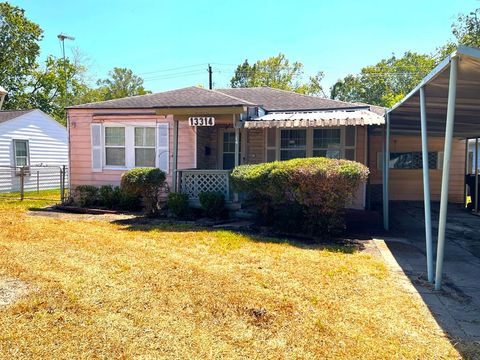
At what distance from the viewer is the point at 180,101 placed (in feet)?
34.2

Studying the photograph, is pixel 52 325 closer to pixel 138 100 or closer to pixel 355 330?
pixel 355 330

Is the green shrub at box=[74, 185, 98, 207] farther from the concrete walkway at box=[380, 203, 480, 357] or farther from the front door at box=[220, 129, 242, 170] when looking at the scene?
the concrete walkway at box=[380, 203, 480, 357]

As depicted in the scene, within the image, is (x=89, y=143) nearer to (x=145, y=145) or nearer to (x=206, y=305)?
(x=145, y=145)

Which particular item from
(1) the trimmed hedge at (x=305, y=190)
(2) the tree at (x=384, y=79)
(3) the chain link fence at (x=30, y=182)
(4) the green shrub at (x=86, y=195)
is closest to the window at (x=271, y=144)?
(1) the trimmed hedge at (x=305, y=190)

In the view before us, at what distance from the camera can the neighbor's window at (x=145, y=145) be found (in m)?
11.3

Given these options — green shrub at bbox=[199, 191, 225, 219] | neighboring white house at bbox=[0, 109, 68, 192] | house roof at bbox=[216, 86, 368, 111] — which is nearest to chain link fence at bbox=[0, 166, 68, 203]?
neighboring white house at bbox=[0, 109, 68, 192]

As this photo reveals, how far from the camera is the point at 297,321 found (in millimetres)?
3443

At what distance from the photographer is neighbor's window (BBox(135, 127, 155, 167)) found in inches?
445

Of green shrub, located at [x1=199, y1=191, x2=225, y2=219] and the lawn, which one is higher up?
green shrub, located at [x1=199, y1=191, x2=225, y2=219]

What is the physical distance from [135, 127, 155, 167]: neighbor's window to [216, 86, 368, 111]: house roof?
A: 3957 millimetres

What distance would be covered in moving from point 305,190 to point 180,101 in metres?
5.16

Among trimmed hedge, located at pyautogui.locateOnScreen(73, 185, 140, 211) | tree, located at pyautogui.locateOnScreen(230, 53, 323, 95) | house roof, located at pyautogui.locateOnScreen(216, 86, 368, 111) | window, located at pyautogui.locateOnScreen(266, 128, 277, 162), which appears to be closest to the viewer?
trimmed hedge, located at pyautogui.locateOnScreen(73, 185, 140, 211)

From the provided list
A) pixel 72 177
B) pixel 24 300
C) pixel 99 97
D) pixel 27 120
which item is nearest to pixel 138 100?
pixel 72 177

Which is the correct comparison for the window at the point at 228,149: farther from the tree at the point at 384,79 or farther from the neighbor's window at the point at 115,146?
the tree at the point at 384,79
